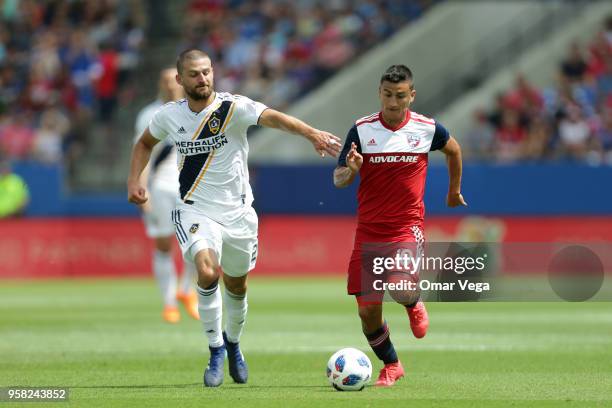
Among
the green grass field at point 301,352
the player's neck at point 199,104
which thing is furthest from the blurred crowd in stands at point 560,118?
the player's neck at point 199,104

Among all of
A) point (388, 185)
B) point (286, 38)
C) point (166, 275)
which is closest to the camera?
point (388, 185)

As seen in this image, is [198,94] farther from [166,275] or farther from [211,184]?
[166,275]

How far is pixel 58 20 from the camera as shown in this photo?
101 feet

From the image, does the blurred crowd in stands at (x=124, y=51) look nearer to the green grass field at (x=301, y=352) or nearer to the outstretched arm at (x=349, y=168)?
the green grass field at (x=301, y=352)

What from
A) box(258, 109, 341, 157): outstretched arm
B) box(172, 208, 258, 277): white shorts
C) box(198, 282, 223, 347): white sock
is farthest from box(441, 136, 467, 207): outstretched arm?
box(198, 282, 223, 347): white sock

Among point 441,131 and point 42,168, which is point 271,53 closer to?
point 42,168

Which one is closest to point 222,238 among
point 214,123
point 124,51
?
point 214,123

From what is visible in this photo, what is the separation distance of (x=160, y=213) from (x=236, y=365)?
5.85 meters

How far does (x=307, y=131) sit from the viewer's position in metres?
9.26

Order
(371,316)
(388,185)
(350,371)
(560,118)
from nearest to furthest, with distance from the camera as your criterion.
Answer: (350,371) < (371,316) < (388,185) < (560,118)

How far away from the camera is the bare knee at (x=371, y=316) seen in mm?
9484

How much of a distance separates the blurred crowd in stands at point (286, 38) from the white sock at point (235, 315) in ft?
57.2

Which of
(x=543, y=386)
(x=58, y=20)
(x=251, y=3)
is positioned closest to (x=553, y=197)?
(x=251, y=3)

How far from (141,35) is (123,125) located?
3011 mm
